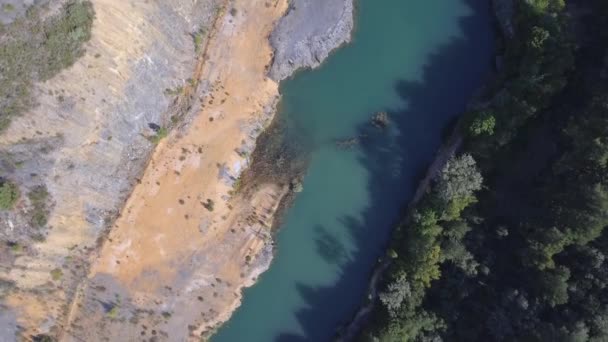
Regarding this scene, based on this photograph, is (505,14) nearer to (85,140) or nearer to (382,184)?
(382,184)

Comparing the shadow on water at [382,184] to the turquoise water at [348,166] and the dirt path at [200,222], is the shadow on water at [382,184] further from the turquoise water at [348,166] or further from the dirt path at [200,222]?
the dirt path at [200,222]

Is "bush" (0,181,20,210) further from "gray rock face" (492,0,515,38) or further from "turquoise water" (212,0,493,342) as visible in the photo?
"gray rock face" (492,0,515,38)

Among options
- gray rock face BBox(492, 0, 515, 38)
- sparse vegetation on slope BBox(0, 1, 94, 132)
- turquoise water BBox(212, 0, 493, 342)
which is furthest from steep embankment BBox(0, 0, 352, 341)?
gray rock face BBox(492, 0, 515, 38)

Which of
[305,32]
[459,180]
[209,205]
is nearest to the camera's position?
[459,180]

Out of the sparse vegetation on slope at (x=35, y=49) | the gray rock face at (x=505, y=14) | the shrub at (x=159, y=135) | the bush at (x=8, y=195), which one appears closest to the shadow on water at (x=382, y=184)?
A: the gray rock face at (x=505, y=14)

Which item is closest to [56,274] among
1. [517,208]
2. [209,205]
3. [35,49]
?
[209,205]

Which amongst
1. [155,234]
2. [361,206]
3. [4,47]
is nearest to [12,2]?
[4,47]

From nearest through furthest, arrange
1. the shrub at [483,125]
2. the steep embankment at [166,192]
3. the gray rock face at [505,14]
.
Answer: the steep embankment at [166,192] < the shrub at [483,125] < the gray rock face at [505,14]
